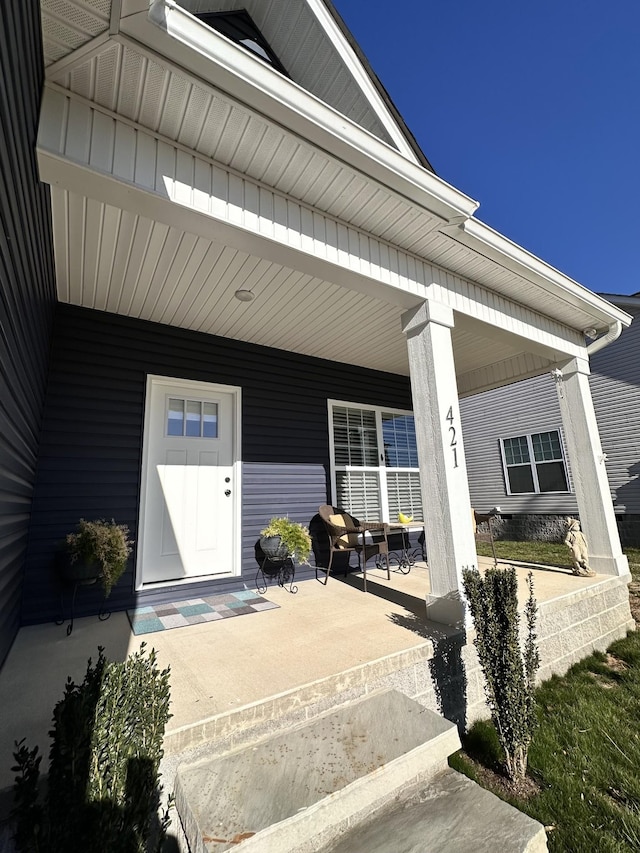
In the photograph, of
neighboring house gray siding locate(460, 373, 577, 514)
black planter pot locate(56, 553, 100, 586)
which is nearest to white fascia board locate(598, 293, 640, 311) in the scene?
neighboring house gray siding locate(460, 373, 577, 514)

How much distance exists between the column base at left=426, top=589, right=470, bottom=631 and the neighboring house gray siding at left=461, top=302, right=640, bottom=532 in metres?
6.54

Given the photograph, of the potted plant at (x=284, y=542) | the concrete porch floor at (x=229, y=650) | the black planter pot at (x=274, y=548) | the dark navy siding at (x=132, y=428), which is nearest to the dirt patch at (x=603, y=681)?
the concrete porch floor at (x=229, y=650)

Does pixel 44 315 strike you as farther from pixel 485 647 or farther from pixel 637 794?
pixel 637 794

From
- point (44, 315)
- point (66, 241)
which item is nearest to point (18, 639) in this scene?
point (44, 315)

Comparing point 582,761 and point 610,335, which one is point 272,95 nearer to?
point 582,761

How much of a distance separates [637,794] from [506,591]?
1.01m

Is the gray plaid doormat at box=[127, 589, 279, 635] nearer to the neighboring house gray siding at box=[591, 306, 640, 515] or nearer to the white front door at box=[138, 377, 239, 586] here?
the white front door at box=[138, 377, 239, 586]

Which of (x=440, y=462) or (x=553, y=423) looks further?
(x=553, y=423)

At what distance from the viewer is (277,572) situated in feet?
13.1

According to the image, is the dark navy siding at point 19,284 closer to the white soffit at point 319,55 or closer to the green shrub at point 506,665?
the white soffit at point 319,55

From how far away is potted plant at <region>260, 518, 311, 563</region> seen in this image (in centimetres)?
366

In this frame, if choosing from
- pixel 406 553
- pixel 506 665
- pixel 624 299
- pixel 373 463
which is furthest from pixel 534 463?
pixel 506 665

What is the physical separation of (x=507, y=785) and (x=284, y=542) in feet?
7.43

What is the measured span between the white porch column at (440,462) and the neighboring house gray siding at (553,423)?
5.94 m
